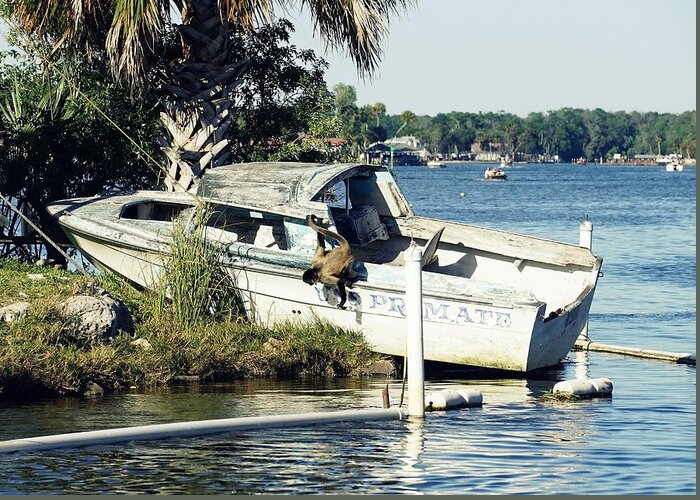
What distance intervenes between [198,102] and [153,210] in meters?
1.77

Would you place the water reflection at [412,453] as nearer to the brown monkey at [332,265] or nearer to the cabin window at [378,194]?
the brown monkey at [332,265]

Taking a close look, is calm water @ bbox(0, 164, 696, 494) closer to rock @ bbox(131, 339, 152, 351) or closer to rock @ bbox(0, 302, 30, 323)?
rock @ bbox(131, 339, 152, 351)

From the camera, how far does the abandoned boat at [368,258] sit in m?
16.1

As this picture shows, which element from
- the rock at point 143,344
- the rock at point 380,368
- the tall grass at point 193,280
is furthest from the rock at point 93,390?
the rock at point 380,368

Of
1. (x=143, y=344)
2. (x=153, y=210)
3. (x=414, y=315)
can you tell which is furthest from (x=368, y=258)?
(x=414, y=315)

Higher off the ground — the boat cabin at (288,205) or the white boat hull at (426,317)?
the boat cabin at (288,205)

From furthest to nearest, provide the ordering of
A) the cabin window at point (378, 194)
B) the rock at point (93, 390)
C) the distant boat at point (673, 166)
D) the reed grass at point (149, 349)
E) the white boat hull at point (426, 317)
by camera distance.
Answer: the distant boat at point (673, 166) → the cabin window at point (378, 194) → the white boat hull at point (426, 317) → the rock at point (93, 390) → the reed grass at point (149, 349)

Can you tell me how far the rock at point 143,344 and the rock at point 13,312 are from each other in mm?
1278

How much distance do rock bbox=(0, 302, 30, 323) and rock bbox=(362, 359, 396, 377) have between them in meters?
4.05

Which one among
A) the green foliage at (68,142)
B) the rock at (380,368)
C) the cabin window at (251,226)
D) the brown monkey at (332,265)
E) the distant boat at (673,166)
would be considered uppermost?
the distant boat at (673,166)

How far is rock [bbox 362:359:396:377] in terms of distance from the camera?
16391 mm

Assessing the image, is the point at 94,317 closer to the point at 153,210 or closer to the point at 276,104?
the point at 153,210

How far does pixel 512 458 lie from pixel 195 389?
177 inches

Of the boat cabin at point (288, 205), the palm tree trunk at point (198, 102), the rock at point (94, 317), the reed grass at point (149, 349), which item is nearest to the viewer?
the reed grass at point (149, 349)
